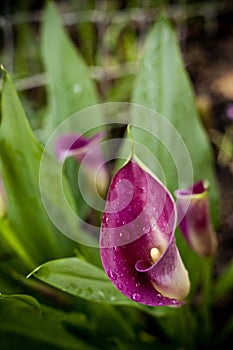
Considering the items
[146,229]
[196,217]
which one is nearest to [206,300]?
[196,217]

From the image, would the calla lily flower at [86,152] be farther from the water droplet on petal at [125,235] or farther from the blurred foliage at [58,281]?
the water droplet on petal at [125,235]

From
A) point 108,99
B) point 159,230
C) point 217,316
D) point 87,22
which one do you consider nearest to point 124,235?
point 159,230

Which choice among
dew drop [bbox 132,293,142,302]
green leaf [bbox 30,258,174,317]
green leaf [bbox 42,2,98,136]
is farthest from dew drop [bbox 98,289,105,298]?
green leaf [bbox 42,2,98,136]

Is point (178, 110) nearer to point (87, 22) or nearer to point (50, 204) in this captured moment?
point (50, 204)

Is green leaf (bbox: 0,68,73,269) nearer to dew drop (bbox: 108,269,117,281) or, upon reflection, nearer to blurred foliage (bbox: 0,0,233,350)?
blurred foliage (bbox: 0,0,233,350)

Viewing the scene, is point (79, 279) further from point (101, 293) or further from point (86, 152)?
point (86, 152)
